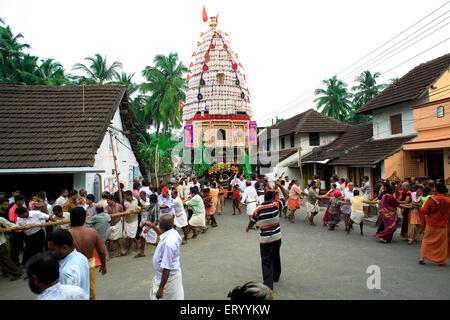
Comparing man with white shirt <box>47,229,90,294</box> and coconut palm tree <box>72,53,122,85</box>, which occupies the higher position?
coconut palm tree <box>72,53,122,85</box>

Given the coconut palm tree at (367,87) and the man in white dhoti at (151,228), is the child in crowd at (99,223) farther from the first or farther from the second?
the coconut palm tree at (367,87)

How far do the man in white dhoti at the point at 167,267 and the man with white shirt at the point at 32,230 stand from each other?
4388 millimetres

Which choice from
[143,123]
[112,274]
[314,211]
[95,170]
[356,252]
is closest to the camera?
[112,274]

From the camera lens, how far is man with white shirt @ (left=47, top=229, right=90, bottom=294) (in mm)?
Answer: 3076

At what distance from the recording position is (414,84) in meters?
16.6

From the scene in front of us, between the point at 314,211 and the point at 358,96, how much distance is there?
111ft

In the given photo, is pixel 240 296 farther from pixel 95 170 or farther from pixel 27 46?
pixel 27 46

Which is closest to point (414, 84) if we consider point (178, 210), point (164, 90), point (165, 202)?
point (178, 210)

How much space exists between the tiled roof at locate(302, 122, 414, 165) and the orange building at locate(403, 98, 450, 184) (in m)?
1.08

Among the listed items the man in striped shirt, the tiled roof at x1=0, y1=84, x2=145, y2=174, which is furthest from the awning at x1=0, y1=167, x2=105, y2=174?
the man in striped shirt

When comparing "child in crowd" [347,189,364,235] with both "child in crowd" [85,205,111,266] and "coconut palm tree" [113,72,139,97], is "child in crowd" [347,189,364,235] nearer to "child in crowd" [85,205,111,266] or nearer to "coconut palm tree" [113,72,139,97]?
"child in crowd" [85,205,111,266]

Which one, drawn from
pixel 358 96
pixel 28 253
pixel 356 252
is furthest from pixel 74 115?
pixel 358 96

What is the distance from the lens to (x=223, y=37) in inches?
1108

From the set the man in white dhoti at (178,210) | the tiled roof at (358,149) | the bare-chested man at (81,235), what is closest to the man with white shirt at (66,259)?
the bare-chested man at (81,235)
